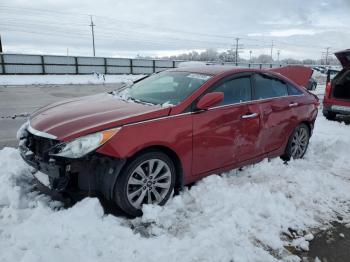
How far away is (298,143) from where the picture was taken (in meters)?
5.86

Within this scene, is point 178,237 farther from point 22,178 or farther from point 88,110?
point 22,178

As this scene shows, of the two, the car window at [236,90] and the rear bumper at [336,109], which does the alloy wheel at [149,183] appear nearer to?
the car window at [236,90]

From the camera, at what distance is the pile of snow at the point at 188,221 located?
2939 millimetres

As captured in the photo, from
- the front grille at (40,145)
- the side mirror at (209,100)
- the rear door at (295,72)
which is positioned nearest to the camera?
the front grille at (40,145)

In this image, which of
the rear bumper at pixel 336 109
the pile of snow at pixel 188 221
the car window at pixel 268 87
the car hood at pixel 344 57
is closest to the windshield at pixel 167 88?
the car window at pixel 268 87

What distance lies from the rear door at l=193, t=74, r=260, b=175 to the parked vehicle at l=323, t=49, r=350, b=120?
5596 millimetres

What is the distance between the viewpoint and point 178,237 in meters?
3.30

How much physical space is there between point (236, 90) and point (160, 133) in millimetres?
1545

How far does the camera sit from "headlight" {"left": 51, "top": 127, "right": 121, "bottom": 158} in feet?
10.9

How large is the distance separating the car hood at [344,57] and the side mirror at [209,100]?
6.04 m

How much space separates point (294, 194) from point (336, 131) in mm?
4495

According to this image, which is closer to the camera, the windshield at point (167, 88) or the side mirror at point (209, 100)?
the side mirror at point (209, 100)

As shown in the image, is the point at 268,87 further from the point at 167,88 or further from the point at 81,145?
the point at 81,145

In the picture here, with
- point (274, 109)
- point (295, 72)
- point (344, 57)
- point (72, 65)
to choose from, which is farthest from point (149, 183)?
point (72, 65)
